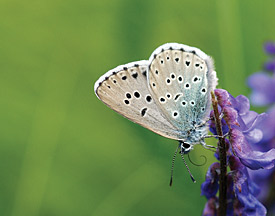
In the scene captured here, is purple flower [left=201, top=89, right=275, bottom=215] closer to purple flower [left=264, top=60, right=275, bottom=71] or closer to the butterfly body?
the butterfly body

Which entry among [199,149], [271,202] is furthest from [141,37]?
[271,202]

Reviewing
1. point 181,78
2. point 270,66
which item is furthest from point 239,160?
point 270,66

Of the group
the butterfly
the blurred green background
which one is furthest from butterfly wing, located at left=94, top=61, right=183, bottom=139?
the blurred green background

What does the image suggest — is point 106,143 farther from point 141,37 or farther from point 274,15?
point 274,15

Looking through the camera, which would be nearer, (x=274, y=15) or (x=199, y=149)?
(x=199, y=149)

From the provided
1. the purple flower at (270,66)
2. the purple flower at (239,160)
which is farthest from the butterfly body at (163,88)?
the purple flower at (270,66)

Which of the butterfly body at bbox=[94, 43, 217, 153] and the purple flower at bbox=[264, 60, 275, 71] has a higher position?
the purple flower at bbox=[264, 60, 275, 71]

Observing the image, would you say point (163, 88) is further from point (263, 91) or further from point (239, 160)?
point (263, 91)
